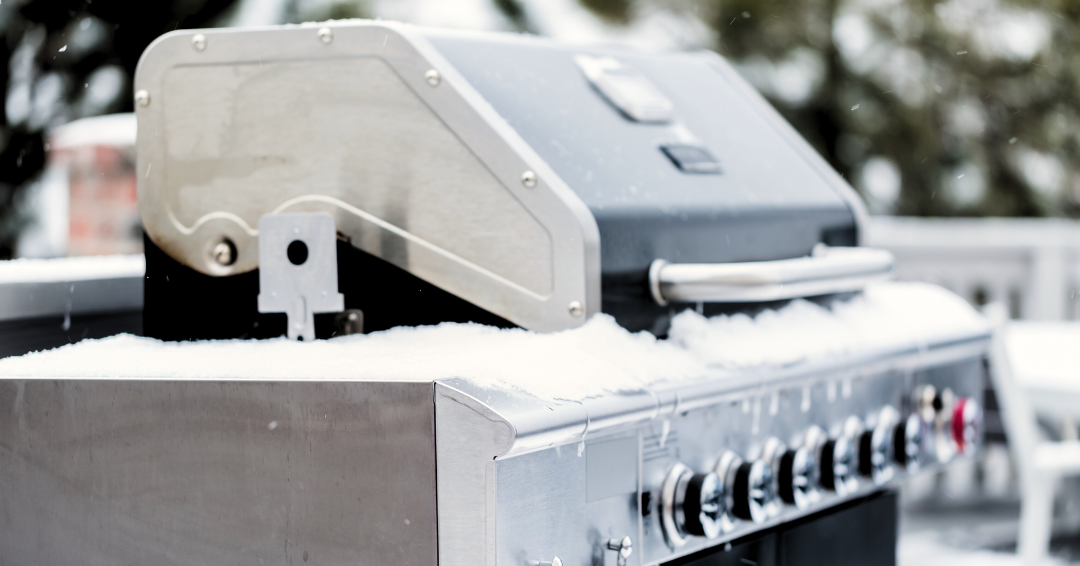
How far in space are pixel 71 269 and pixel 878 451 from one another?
143 cm

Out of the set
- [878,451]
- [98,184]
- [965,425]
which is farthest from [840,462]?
[98,184]

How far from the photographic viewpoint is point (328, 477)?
1448 millimetres

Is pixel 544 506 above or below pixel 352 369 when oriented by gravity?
below

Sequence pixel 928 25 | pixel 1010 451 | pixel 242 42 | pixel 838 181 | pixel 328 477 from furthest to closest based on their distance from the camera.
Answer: pixel 928 25 → pixel 1010 451 → pixel 838 181 → pixel 242 42 → pixel 328 477

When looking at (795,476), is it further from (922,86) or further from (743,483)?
(922,86)

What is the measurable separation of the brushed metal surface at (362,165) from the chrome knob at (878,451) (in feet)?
2.44

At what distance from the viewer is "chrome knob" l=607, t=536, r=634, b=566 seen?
1578mm

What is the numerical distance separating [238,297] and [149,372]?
0.31 meters

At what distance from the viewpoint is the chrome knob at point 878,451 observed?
2191 millimetres

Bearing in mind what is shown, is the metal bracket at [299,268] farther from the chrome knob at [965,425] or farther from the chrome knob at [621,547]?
the chrome knob at [965,425]

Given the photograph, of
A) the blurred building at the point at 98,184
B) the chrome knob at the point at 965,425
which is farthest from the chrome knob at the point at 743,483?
the blurred building at the point at 98,184

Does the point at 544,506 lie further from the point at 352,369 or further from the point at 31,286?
the point at 31,286

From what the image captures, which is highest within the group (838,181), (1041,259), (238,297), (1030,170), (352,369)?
(1030,170)

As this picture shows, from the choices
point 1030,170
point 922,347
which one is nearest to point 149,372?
point 922,347
